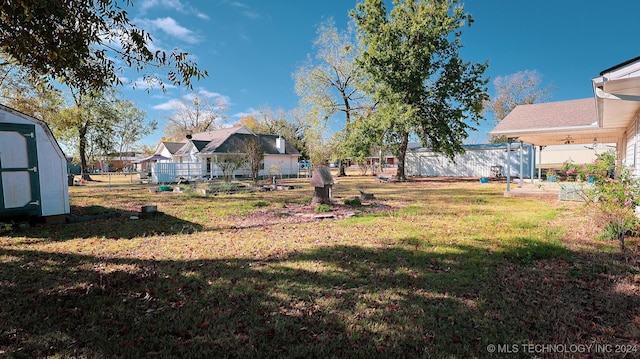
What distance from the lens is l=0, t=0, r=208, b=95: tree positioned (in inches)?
160

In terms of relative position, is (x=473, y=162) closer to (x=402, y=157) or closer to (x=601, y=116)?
(x=402, y=157)

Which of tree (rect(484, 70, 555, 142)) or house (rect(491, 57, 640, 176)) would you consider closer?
house (rect(491, 57, 640, 176))

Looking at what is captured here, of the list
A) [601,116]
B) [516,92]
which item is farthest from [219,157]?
[516,92]

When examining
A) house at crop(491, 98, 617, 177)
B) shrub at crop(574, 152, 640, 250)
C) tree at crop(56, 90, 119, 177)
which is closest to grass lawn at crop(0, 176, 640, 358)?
shrub at crop(574, 152, 640, 250)

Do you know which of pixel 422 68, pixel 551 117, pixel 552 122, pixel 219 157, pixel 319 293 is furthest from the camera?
pixel 219 157

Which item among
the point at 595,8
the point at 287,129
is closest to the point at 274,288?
the point at 595,8

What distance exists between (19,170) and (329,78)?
2522 centimetres

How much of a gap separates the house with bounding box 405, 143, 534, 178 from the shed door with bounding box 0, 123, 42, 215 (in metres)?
25.6

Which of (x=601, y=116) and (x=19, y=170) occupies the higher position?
(x=601, y=116)

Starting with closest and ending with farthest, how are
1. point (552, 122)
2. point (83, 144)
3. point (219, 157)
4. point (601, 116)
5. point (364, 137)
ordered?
point (601, 116) → point (552, 122) → point (364, 137) → point (219, 157) → point (83, 144)

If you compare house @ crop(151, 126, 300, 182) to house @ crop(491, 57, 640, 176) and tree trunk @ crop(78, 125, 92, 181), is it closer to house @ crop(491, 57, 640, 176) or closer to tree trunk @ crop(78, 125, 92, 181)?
tree trunk @ crop(78, 125, 92, 181)

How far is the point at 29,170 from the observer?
6.64 meters

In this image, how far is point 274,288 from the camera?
11.5 ft

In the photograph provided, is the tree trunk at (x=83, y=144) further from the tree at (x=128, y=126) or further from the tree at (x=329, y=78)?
the tree at (x=329, y=78)
